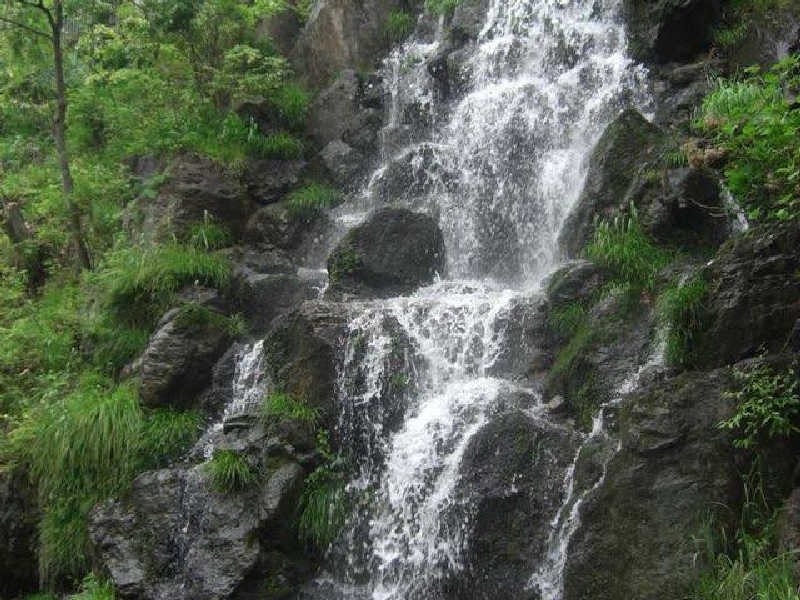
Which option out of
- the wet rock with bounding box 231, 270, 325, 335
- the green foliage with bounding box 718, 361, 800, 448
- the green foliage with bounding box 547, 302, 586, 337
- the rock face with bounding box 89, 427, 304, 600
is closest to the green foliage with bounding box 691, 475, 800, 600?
the green foliage with bounding box 718, 361, 800, 448

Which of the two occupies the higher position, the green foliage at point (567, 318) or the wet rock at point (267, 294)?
the wet rock at point (267, 294)

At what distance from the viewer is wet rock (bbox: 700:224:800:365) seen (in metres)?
5.38

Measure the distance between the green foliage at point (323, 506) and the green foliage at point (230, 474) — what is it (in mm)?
596

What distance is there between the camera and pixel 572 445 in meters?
6.47

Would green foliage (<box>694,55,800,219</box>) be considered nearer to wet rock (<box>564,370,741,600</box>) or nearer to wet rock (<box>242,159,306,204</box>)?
wet rock (<box>564,370,741,600</box>)

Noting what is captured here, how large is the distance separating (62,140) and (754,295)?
9858mm

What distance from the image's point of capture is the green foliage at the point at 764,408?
4680 millimetres

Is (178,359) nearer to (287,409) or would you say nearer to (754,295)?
(287,409)

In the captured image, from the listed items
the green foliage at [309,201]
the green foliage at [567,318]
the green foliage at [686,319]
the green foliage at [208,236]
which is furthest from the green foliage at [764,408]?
the green foliage at [309,201]

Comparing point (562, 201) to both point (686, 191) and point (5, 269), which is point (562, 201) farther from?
point (5, 269)

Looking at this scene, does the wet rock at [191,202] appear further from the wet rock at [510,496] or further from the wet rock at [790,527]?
the wet rock at [790,527]

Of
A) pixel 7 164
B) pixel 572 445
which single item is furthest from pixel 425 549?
pixel 7 164

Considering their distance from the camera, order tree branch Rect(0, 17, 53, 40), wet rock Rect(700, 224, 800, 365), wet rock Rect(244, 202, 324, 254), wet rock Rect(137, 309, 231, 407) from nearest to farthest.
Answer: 1. wet rock Rect(700, 224, 800, 365)
2. wet rock Rect(137, 309, 231, 407)
3. tree branch Rect(0, 17, 53, 40)
4. wet rock Rect(244, 202, 324, 254)

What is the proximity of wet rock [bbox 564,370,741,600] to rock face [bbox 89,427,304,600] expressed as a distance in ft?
9.87
